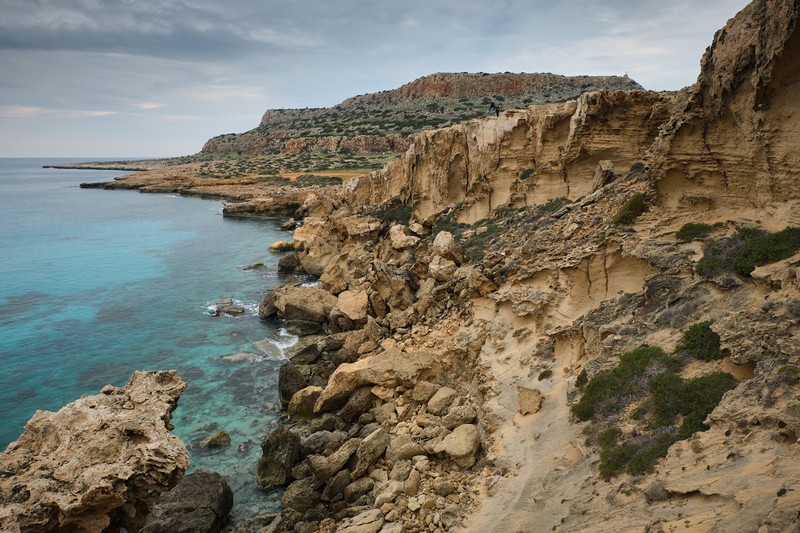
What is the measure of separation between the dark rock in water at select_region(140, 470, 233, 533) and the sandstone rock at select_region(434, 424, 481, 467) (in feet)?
22.5

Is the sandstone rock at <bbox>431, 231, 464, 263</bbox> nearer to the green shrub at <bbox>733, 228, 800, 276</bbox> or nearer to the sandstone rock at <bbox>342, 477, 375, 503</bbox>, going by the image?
the sandstone rock at <bbox>342, 477, 375, 503</bbox>

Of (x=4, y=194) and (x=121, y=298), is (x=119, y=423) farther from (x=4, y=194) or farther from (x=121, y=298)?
(x=4, y=194)

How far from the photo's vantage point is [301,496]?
1498 centimetres

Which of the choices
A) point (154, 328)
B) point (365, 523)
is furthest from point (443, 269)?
point (154, 328)

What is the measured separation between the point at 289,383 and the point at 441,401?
741 cm

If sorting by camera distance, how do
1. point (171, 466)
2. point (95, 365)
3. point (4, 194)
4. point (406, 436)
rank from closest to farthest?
point (171, 466) → point (406, 436) → point (95, 365) → point (4, 194)

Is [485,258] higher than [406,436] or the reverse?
higher

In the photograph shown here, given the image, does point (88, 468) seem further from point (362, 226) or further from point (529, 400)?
point (362, 226)

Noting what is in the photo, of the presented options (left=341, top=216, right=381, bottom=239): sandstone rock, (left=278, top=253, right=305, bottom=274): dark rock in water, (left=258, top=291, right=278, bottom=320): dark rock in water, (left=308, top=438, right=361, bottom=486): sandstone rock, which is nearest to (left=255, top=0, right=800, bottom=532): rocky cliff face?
(left=308, top=438, right=361, bottom=486): sandstone rock

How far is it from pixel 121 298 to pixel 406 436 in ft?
98.8

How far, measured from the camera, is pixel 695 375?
10.8 metres

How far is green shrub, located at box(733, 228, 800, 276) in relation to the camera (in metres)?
11.7

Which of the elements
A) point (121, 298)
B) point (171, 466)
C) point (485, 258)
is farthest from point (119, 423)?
point (121, 298)

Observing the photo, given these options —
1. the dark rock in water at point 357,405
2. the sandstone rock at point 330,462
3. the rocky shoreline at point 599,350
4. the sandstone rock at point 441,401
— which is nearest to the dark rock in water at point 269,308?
the rocky shoreline at point 599,350
